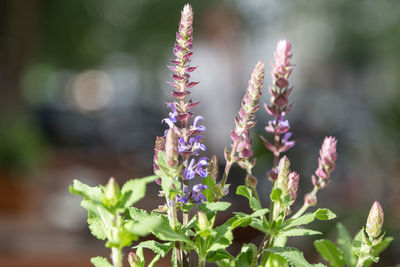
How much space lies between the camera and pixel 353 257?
901 millimetres

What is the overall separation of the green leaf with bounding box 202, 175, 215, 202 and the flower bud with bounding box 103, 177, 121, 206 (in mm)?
203

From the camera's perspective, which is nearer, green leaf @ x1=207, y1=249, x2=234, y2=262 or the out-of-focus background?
green leaf @ x1=207, y1=249, x2=234, y2=262

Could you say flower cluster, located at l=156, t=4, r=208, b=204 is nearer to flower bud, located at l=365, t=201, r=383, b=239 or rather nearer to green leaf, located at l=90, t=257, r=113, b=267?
green leaf, located at l=90, t=257, r=113, b=267

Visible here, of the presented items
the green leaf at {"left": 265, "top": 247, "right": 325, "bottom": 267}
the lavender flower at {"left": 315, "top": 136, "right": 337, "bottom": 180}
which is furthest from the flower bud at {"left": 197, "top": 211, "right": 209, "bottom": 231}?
the lavender flower at {"left": 315, "top": 136, "right": 337, "bottom": 180}

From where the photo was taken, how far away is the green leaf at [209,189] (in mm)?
887

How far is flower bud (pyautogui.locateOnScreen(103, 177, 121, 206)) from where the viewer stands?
0.71 m

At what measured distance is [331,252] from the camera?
2.86 ft

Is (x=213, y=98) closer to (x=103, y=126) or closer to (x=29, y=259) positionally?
(x=29, y=259)

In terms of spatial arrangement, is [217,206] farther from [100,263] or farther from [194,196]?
[100,263]

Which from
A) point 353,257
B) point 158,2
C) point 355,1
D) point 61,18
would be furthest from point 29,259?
point 355,1

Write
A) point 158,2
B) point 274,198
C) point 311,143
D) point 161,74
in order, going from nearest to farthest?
1. point 274,198
2. point 311,143
3. point 158,2
4. point 161,74

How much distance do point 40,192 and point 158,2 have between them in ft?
31.7

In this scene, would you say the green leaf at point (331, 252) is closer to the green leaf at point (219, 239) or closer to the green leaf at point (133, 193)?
the green leaf at point (219, 239)

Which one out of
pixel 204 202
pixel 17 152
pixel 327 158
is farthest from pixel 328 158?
pixel 17 152
